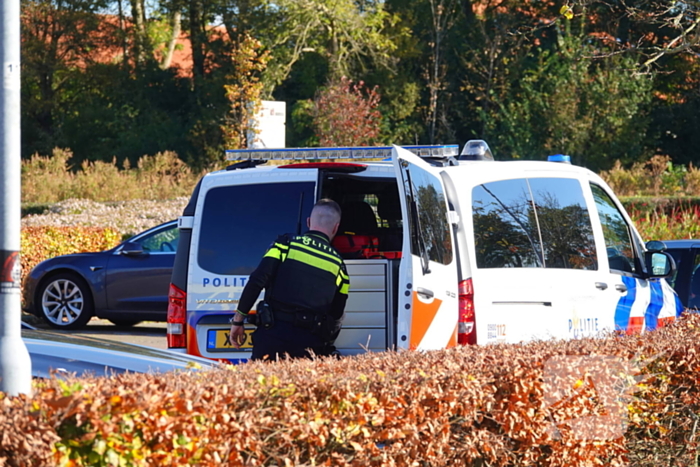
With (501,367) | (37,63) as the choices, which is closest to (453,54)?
(37,63)

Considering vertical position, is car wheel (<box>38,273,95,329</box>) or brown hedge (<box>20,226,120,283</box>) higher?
brown hedge (<box>20,226,120,283</box>)

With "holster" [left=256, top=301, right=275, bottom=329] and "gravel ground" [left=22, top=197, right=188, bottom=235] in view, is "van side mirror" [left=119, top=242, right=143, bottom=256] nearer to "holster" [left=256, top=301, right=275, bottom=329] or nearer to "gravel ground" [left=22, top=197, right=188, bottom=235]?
"gravel ground" [left=22, top=197, right=188, bottom=235]

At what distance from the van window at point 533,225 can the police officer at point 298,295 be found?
102 centimetres

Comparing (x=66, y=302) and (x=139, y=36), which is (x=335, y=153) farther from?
(x=139, y=36)

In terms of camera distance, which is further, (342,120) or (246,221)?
(342,120)

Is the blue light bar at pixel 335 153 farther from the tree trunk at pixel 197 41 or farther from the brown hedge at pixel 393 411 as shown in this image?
the tree trunk at pixel 197 41

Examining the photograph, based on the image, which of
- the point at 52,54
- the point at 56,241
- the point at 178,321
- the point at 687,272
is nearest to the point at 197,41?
the point at 52,54

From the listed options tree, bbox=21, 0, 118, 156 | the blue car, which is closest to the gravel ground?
the blue car

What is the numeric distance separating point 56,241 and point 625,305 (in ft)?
38.3

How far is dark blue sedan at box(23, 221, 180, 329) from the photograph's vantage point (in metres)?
12.5

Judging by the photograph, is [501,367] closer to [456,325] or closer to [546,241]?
[456,325]

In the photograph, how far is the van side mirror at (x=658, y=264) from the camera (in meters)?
7.15

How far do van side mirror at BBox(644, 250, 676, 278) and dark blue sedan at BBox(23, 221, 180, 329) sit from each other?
7147 mm

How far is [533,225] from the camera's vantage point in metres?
6.37
